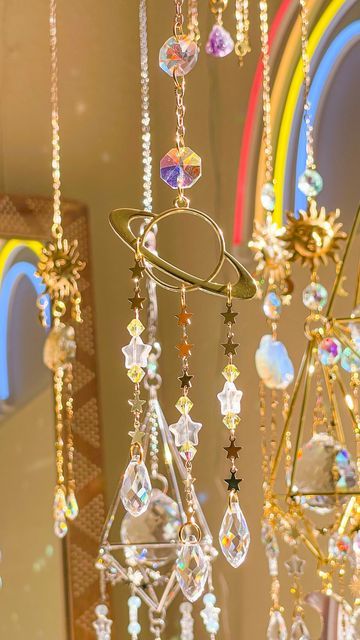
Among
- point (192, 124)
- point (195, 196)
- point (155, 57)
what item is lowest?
point (195, 196)

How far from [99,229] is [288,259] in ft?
5.32

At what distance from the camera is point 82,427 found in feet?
10.8

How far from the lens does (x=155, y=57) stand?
3715 millimetres

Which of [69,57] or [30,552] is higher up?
[69,57]

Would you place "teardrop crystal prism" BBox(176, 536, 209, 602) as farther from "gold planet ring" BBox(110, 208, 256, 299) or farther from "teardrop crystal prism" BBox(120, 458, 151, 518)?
"gold planet ring" BBox(110, 208, 256, 299)

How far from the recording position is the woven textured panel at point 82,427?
10.4 feet

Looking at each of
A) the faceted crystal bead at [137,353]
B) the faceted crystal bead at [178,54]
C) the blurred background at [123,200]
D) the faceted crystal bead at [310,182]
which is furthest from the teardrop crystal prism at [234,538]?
the blurred background at [123,200]

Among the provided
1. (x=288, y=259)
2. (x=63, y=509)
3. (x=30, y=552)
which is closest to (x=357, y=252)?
(x=288, y=259)

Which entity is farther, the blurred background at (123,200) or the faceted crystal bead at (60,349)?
the blurred background at (123,200)

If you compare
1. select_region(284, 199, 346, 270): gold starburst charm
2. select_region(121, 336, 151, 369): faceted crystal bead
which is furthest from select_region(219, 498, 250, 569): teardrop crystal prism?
select_region(284, 199, 346, 270): gold starburst charm

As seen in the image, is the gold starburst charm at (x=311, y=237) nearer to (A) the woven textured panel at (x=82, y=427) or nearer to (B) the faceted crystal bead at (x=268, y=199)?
(B) the faceted crystal bead at (x=268, y=199)

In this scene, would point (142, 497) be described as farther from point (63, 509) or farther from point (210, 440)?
point (210, 440)

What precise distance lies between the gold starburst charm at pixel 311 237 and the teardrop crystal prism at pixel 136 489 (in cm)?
48

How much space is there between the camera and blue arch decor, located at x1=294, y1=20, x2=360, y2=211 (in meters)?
2.77
